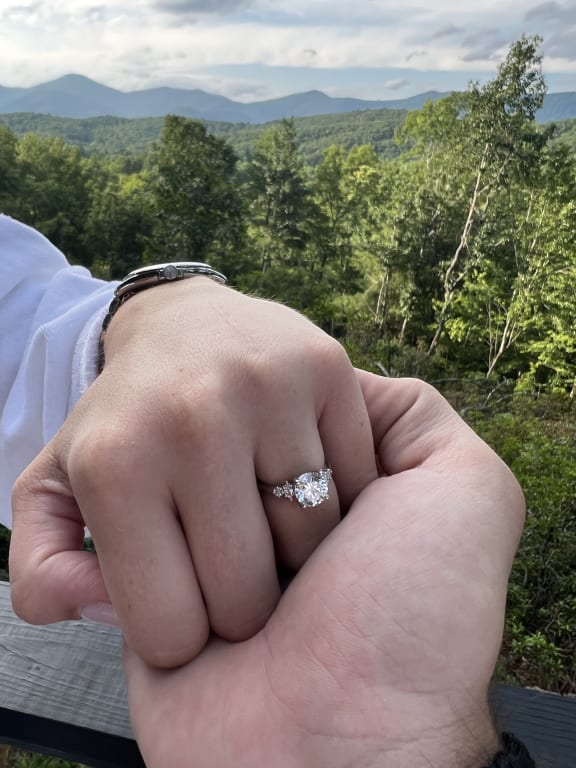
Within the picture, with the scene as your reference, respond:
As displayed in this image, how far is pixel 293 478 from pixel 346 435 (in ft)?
0.32

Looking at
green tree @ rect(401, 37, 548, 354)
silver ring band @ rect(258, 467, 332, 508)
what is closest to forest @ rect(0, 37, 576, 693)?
green tree @ rect(401, 37, 548, 354)

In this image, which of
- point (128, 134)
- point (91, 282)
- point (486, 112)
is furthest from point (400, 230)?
point (128, 134)

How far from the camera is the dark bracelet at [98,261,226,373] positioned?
0.97m

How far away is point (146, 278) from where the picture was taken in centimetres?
98

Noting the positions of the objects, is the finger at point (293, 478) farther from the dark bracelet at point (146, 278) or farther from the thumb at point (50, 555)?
the dark bracelet at point (146, 278)

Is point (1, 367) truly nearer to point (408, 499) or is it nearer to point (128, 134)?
point (408, 499)

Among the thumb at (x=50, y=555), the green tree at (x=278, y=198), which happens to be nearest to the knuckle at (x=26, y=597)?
the thumb at (x=50, y=555)

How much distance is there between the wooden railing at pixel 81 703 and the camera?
841 millimetres

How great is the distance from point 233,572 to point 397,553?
0.60ft

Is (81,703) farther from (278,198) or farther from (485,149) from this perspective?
(278,198)

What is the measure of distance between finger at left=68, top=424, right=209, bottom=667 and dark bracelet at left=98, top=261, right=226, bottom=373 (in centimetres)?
43

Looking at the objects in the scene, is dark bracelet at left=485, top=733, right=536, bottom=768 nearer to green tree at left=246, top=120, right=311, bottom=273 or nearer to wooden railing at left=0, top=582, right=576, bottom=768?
wooden railing at left=0, top=582, right=576, bottom=768

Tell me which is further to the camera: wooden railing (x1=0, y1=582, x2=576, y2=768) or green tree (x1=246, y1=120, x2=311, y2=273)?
green tree (x1=246, y1=120, x2=311, y2=273)

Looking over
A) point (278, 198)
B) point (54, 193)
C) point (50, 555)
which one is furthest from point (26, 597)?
point (54, 193)
